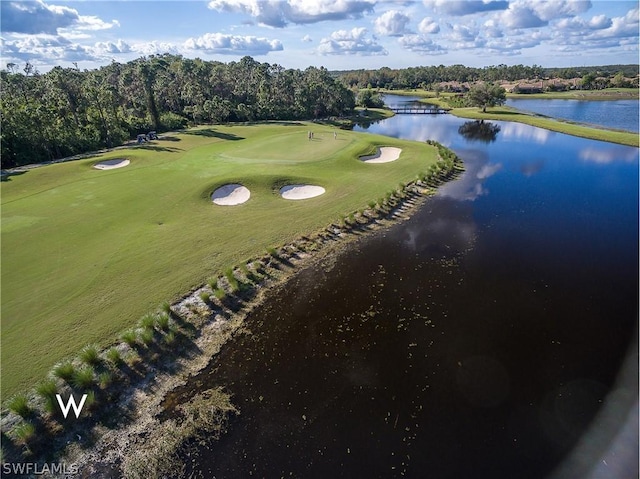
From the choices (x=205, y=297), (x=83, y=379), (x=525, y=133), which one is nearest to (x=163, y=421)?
(x=83, y=379)

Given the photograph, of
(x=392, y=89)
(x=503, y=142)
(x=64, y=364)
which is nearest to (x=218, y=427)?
(x=64, y=364)

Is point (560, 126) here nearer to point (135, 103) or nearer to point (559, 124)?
point (559, 124)

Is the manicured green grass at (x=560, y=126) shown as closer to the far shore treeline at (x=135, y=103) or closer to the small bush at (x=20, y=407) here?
the far shore treeline at (x=135, y=103)

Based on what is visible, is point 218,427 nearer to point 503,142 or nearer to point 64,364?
point 64,364

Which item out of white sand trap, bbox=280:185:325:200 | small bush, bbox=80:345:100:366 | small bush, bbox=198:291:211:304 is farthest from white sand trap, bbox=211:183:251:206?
small bush, bbox=80:345:100:366

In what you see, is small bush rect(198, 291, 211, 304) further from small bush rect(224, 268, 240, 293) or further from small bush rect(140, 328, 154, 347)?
small bush rect(140, 328, 154, 347)

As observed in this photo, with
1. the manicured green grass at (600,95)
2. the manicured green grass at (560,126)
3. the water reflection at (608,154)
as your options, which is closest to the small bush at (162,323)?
the water reflection at (608,154)
